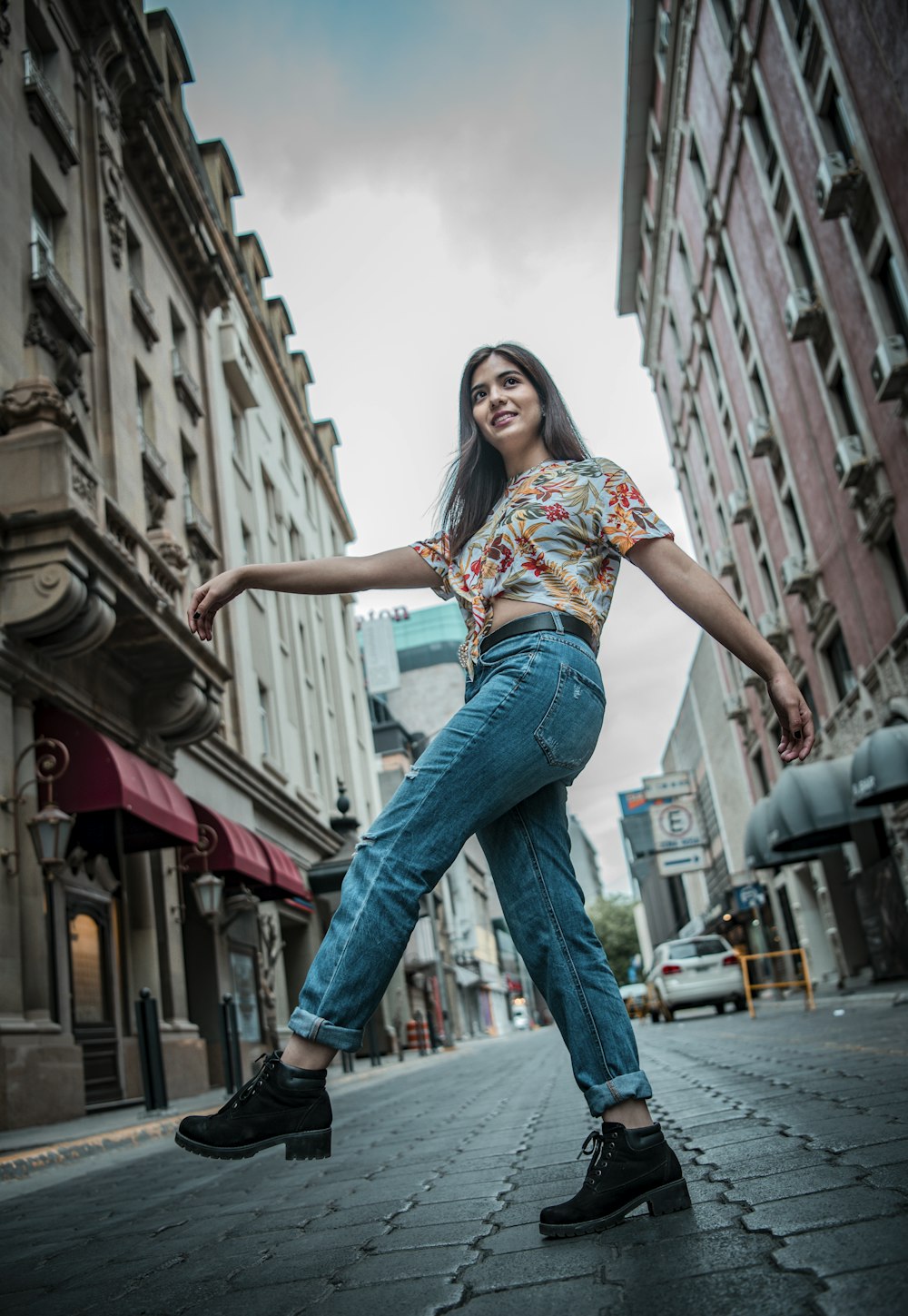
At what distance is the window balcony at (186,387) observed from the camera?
1942 cm

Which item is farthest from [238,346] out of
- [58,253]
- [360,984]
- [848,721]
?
[360,984]

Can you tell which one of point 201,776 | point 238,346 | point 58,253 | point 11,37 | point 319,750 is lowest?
point 201,776

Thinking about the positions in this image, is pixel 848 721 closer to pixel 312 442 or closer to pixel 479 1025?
pixel 312 442

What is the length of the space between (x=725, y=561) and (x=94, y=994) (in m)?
24.0

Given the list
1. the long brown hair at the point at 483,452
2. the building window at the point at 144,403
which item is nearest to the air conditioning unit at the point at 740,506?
the building window at the point at 144,403

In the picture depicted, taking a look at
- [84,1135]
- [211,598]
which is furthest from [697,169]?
[211,598]

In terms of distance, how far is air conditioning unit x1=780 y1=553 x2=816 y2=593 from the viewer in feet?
76.8

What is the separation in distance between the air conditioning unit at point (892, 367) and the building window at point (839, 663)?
309 inches

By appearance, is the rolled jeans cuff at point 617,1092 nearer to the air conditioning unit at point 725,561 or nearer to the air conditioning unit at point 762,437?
the air conditioning unit at point 762,437

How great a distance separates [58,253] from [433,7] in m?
8.53

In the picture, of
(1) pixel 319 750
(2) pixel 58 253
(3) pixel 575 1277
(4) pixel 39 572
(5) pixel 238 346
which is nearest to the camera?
(3) pixel 575 1277

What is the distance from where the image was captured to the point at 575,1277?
195cm

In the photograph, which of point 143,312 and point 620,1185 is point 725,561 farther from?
point 620,1185

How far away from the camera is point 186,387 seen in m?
19.7
